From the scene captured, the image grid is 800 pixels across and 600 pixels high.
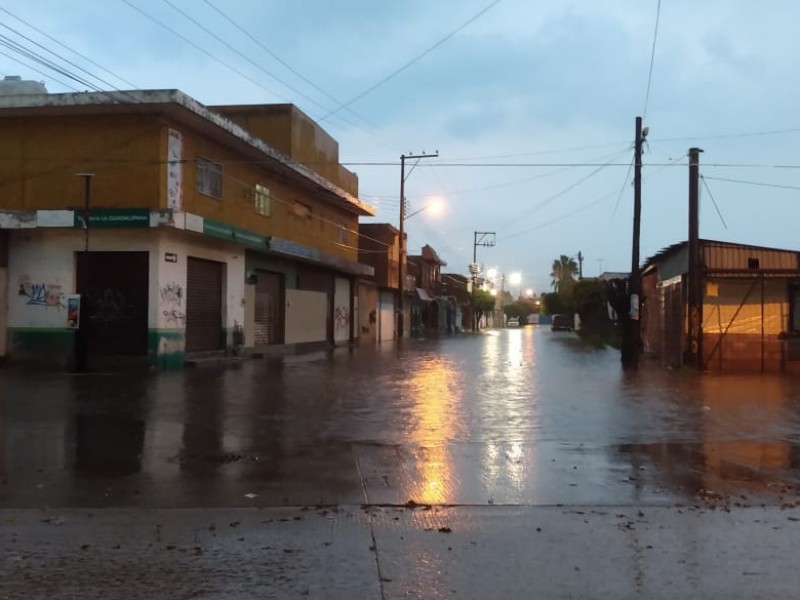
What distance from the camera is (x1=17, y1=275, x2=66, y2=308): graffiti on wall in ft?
65.2

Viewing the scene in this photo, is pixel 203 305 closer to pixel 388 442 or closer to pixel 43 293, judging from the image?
pixel 43 293

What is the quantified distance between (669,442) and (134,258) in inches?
600

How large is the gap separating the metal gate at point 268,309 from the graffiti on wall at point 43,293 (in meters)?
8.03

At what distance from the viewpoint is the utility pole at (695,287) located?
20.8 metres

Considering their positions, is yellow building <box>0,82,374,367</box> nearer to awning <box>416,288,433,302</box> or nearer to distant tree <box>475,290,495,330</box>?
awning <box>416,288,433,302</box>

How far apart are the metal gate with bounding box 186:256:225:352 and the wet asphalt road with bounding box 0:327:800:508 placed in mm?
4785

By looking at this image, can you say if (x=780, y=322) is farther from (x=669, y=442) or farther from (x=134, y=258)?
(x=134, y=258)

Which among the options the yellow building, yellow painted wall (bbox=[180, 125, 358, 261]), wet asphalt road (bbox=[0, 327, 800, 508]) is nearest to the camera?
wet asphalt road (bbox=[0, 327, 800, 508])

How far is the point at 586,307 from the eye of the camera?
165ft

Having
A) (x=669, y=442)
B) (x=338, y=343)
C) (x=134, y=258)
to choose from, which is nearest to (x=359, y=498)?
(x=669, y=442)

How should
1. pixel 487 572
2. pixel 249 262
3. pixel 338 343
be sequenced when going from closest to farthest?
1. pixel 487 572
2. pixel 249 262
3. pixel 338 343

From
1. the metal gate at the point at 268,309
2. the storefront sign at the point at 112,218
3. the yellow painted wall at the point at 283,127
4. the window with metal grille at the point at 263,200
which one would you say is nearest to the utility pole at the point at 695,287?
the window with metal grille at the point at 263,200

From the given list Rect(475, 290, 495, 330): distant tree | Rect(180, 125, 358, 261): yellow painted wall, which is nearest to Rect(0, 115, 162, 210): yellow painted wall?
Rect(180, 125, 358, 261): yellow painted wall

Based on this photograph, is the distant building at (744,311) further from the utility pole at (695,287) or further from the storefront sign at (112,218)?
the storefront sign at (112,218)
